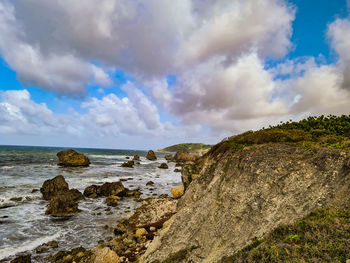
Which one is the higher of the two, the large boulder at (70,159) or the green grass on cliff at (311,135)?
the green grass on cliff at (311,135)

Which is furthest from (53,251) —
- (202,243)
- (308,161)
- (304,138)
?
(304,138)

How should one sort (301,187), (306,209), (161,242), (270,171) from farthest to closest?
(161,242) → (270,171) → (301,187) → (306,209)

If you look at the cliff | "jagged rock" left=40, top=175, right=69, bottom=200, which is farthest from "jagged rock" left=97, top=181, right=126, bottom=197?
the cliff

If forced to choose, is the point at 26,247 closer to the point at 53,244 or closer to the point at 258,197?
the point at 53,244

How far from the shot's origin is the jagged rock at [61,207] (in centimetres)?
1992

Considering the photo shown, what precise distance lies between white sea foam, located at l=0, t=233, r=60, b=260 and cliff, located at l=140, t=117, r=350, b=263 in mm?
10221

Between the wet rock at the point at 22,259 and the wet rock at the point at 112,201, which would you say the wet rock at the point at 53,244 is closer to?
the wet rock at the point at 22,259

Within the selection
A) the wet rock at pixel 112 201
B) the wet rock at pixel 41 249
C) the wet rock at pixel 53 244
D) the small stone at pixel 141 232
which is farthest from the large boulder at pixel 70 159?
the small stone at pixel 141 232

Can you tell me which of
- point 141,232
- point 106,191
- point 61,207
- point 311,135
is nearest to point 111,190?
point 106,191

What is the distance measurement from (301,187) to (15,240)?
66.7 feet

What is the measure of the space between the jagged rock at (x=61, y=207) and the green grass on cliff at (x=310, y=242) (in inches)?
780

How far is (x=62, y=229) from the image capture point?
1670cm

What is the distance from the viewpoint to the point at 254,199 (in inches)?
341

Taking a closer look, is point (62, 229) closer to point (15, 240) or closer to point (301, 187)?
point (15, 240)
